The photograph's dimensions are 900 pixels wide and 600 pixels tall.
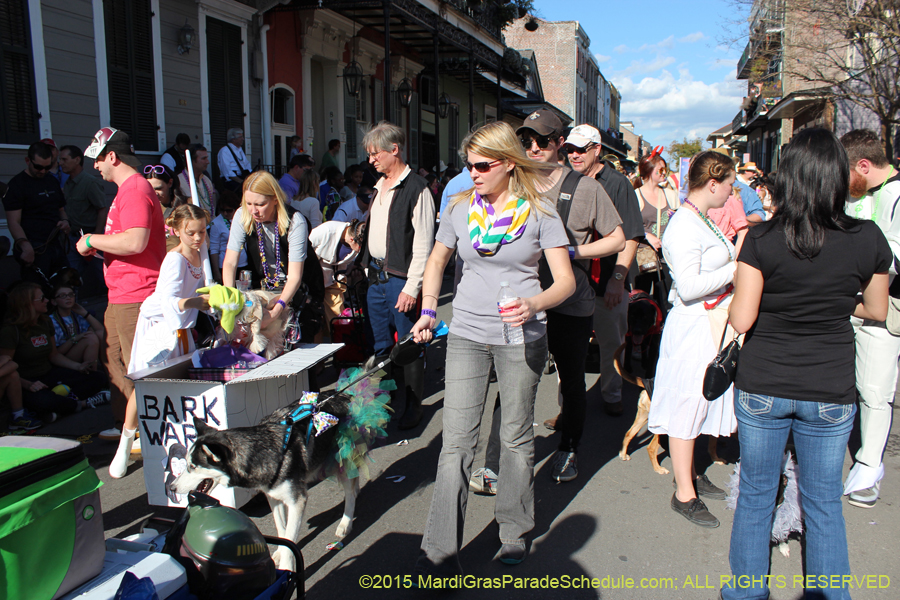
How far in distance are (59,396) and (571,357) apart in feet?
14.2

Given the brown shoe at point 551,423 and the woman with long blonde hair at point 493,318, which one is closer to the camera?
the woman with long blonde hair at point 493,318

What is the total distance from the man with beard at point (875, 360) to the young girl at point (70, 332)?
610cm

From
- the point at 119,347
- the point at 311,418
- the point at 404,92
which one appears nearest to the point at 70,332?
the point at 119,347

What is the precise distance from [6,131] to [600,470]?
292 inches

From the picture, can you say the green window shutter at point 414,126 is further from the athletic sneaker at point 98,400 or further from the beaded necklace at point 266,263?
the beaded necklace at point 266,263

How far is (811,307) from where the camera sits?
91.8 inches

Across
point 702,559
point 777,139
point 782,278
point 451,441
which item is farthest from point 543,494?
point 777,139

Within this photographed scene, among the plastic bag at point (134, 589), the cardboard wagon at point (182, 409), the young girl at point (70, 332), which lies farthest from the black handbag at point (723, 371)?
the young girl at point (70, 332)

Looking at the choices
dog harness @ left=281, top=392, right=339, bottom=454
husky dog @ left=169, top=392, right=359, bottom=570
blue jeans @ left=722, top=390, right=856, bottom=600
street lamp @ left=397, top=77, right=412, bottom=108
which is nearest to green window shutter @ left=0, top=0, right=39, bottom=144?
husky dog @ left=169, top=392, right=359, bottom=570

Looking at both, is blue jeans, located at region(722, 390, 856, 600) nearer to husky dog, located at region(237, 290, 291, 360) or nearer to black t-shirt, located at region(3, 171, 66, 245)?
husky dog, located at region(237, 290, 291, 360)

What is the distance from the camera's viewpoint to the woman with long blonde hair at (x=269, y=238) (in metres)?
3.96

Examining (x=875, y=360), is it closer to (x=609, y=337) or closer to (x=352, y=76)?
(x=609, y=337)

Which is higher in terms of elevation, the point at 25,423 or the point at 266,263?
the point at 266,263

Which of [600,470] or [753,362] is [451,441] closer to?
[753,362]
